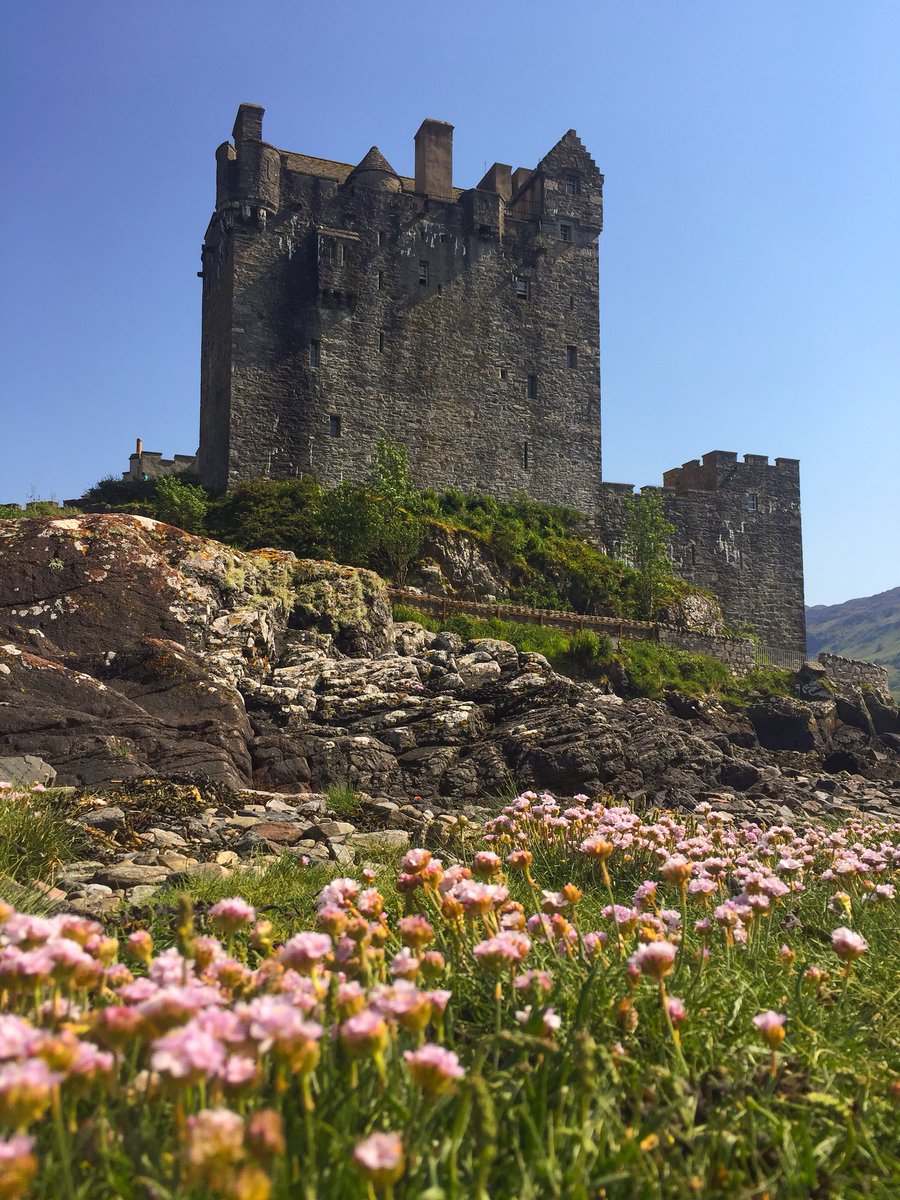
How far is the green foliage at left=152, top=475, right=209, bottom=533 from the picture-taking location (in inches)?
1235

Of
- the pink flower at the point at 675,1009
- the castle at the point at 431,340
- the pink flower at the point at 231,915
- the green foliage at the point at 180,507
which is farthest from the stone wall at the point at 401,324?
the pink flower at the point at 675,1009

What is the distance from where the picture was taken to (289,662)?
558 inches

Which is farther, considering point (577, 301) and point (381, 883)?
point (577, 301)

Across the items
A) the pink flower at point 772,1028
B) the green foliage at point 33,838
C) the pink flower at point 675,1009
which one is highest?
the pink flower at point 772,1028

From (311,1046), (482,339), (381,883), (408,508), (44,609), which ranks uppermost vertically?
(482,339)

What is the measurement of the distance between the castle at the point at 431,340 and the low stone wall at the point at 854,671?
3118 mm

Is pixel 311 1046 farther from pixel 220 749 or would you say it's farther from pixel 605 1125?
pixel 220 749

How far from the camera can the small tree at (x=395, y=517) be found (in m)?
30.1

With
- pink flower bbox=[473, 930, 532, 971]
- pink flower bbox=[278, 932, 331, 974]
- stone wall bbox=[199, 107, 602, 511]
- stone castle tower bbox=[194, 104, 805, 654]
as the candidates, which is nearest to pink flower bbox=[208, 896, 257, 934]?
pink flower bbox=[278, 932, 331, 974]

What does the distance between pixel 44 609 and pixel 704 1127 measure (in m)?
10.6

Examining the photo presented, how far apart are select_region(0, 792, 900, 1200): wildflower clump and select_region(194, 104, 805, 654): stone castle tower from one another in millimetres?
33739

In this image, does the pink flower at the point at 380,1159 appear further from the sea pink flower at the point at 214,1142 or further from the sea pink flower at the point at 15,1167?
the sea pink flower at the point at 15,1167

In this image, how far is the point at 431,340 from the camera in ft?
127

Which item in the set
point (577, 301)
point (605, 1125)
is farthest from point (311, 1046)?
point (577, 301)
